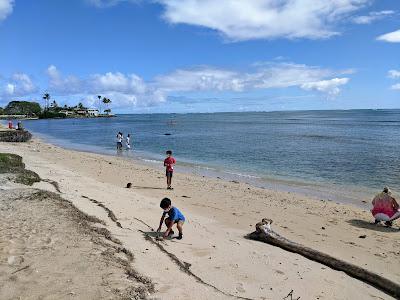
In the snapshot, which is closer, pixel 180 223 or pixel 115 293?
pixel 115 293

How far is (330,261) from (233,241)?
2.46 meters

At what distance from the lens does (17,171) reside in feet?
58.5

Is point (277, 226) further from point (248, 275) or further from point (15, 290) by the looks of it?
point (15, 290)

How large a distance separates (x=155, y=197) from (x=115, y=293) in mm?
10189

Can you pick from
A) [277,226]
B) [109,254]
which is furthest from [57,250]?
[277,226]

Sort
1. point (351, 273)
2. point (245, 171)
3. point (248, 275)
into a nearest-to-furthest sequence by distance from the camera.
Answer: point (248, 275)
point (351, 273)
point (245, 171)

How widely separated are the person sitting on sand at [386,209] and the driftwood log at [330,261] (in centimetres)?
524

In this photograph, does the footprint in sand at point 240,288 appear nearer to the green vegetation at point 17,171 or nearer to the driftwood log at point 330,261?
the driftwood log at point 330,261

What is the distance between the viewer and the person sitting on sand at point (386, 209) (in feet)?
44.4

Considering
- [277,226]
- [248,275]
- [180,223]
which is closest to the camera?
[248,275]

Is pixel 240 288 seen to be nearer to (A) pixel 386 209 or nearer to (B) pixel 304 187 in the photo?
(A) pixel 386 209

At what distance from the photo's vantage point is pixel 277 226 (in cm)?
1279

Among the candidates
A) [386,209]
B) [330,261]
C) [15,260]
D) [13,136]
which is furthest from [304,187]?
[13,136]

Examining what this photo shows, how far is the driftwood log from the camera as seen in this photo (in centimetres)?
763
